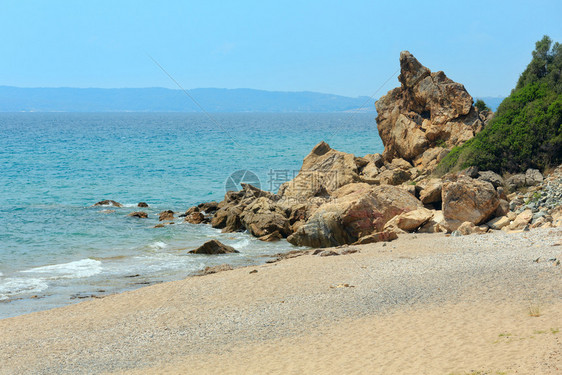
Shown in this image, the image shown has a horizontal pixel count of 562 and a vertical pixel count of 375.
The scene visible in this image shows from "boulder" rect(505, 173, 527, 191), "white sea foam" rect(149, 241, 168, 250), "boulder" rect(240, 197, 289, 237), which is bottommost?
"white sea foam" rect(149, 241, 168, 250)

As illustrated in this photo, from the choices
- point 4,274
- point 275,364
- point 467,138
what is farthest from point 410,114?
point 275,364

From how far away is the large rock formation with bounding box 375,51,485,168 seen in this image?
105ft

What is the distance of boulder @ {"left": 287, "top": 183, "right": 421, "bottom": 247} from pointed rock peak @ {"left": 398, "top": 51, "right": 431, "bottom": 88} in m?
14.2

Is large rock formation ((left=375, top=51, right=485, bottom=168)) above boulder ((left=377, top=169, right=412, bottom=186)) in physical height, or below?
above

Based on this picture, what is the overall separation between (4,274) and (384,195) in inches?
562

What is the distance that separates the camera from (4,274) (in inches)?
749

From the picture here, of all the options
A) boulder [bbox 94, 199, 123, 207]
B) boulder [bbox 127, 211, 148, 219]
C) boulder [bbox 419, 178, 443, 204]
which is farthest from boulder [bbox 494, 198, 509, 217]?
boulder [bbox 94, 199, 123, 207]

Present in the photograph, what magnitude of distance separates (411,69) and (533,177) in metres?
13.4

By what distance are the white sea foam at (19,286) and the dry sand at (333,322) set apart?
9.24 feet

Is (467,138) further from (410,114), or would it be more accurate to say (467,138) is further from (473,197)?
(473,197)

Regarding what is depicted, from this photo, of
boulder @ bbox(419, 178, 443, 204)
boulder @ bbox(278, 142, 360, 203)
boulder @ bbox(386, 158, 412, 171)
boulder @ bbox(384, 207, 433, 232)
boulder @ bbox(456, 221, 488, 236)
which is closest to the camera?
boulder @ bbox(456, 221, 488, 236)

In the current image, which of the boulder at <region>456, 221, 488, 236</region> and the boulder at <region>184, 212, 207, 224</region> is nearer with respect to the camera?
the boulder at <region>456, 221, 488, 236</region>

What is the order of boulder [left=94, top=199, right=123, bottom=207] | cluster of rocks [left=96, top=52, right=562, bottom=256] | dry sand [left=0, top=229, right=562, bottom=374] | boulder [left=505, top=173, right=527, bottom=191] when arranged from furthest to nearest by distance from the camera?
boulder [left=94, top=199, right=123, bottom=207]
boulder [left=505, top=173, right=527, bottom=191]
cluster of rocks [left=96, top=52, right=562, bottom=256]
dry sand [left=0, top=229, right=562, bottom=374]

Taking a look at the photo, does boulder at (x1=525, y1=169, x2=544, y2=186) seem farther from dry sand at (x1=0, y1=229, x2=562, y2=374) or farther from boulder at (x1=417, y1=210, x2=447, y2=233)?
dry sand at (x1=0, y1=229, x2=562, y2=374)
